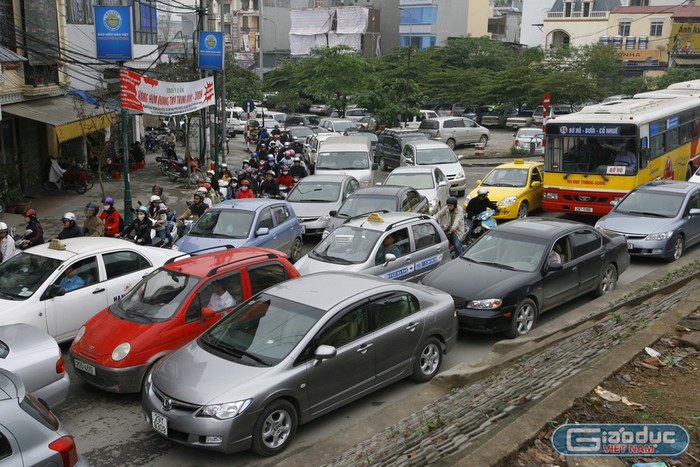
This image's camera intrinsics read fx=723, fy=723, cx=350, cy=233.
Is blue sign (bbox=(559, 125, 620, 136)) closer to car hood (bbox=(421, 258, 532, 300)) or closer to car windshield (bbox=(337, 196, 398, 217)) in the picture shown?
car windshield (bbox=(337, 196, 398, 217))

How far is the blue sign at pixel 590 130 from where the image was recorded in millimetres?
17812

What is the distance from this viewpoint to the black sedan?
1024 cm

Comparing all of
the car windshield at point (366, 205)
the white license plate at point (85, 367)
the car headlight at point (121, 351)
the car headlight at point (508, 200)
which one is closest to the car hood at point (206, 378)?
the car headlight at point (121, 351)

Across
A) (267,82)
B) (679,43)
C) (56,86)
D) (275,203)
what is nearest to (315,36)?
(267,82)

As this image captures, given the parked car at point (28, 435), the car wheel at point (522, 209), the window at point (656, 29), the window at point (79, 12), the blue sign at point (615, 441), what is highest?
the window at point (656, 29)

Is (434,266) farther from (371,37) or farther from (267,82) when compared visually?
(371,37)

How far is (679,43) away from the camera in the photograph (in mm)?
74375

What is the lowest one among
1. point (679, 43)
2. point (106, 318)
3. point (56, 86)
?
point (106, 318)

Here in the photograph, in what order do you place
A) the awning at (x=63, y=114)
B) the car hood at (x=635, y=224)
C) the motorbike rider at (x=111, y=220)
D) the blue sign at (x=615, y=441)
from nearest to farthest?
the blue sign at (x=615, y=441)
the motorbike rider at (x=111, y=220)
the car hood at (x=635, y=224)
the awning at (x=63, y=114)

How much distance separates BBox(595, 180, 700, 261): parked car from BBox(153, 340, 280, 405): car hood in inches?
377

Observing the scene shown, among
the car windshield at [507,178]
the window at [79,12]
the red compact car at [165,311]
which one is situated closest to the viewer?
the red compact car at [165,311]

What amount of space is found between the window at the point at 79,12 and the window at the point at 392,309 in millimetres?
20485

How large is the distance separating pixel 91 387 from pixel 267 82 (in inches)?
2352

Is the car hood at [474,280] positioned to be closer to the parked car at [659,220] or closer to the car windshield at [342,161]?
the parked car at [659,220]
